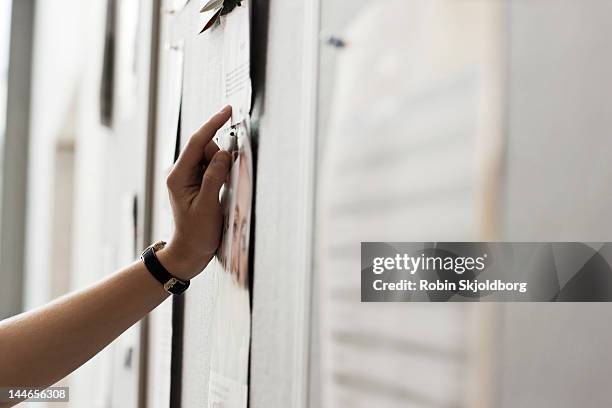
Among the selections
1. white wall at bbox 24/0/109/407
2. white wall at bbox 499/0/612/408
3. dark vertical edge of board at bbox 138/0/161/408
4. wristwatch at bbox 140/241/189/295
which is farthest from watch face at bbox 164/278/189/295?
white wall at bbox 24/0/109/407

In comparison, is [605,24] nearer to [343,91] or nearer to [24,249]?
[343,91]

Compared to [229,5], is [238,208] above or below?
below

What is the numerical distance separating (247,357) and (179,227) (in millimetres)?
174

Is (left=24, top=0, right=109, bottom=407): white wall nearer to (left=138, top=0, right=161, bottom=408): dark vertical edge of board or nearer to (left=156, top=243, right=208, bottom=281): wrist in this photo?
(left=138, top=0, right=161, bottom=408): dark vertical edge of board

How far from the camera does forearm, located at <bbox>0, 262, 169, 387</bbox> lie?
0.78 meters

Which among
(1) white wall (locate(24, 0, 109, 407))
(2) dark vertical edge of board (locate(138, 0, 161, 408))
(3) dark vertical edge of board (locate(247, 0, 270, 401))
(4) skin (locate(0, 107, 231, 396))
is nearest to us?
(3) dark vertical edge of board (locate(247, 0, 270, 401))

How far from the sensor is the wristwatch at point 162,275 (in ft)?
2.51

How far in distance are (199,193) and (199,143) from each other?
0.16ft

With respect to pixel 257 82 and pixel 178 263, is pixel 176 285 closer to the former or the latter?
pixel 178 263

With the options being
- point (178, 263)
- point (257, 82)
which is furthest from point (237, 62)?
point (178, 263)

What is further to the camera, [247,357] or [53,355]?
[53,355]

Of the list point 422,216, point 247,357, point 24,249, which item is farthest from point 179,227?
point 24,249

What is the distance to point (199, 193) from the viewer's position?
0.69 metres

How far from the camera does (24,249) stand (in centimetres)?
383
